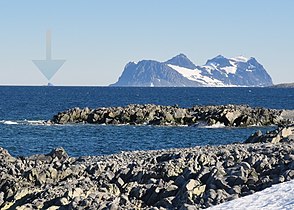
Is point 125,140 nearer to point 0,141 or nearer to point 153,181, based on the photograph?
point 0,141

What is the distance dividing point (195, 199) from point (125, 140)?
34.7 m

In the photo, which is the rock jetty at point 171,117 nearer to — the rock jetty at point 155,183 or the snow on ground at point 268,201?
the rock jetty at point 155,183

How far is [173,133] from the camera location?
55.4 metres

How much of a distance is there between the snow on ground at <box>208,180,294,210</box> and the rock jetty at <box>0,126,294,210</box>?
1.79ft

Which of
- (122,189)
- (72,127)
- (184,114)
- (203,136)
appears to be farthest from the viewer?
(184,114)

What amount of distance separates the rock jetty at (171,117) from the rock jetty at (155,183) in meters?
43.7

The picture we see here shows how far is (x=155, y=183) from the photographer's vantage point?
16.8 meters

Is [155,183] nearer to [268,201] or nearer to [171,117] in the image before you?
[268,201]

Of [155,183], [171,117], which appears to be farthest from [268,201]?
[171,117]

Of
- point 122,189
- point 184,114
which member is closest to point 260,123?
point 184,114

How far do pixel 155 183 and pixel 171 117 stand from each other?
50.1m

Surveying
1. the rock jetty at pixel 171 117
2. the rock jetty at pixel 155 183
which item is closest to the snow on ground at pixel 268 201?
the rock jetty at pixel 155 183

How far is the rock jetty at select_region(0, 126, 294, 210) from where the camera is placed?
586 inches

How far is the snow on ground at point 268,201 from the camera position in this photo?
13.1 m
